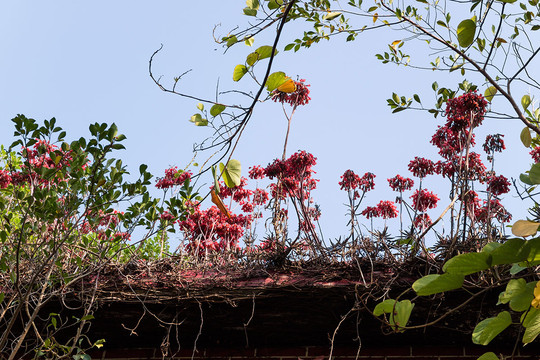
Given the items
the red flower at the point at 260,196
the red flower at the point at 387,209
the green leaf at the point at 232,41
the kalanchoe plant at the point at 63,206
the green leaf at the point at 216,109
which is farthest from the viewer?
the red flower at the point at 260,196

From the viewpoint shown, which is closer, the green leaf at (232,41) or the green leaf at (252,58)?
the green leaf at (252,58)

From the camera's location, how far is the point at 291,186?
4609 mm

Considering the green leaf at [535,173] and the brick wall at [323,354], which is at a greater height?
the green leaf at [535,173]

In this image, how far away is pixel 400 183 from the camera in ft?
15.9

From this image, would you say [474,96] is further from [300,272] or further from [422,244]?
[300,272]

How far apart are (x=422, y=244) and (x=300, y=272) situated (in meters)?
0.73

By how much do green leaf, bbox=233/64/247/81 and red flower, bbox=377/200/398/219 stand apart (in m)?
3.91

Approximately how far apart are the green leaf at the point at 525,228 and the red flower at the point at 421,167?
319cm

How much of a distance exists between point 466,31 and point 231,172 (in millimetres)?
731

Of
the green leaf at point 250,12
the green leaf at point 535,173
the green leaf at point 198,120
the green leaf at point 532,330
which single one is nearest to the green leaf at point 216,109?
the green leaf at point 198,120

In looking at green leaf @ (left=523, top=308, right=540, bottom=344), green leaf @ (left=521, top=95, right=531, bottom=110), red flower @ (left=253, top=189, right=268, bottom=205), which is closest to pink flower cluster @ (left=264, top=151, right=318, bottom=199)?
red flower @ (left=253, top=189, right=268, bottom=205)

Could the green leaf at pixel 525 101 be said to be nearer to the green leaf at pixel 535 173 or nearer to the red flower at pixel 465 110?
the green leaf at pixel 535 173

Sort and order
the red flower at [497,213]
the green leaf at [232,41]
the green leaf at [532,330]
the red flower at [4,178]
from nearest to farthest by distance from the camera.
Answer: the green leaf at [532,330], the green leaf at [232,41], the red flower at [497,213], the red flower at [4,178]

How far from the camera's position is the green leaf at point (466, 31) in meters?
1.40
